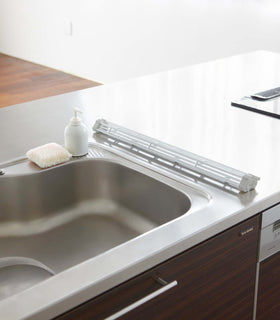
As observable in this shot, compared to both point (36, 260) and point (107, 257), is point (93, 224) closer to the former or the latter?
point (36, 260)

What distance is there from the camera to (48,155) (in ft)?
4.51

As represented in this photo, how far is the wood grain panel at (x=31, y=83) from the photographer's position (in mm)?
5133

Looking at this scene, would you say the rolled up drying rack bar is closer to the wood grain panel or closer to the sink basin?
the sink basin

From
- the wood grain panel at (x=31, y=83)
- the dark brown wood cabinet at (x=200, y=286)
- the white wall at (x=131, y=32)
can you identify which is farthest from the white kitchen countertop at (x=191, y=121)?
the wood grain panel at (x=31, y=83)

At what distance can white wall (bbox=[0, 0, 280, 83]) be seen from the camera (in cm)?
395

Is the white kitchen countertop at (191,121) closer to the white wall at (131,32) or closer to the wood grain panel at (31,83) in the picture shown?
the white wall at (131,32)

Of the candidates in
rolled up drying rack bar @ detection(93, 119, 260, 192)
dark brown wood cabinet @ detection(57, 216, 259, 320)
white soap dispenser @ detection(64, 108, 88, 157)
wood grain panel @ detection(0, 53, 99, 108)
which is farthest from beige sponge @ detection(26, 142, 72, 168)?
wood grain panel @ detection(0, 53, 99, 108)

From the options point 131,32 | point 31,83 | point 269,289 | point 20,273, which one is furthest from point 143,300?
point 31,83

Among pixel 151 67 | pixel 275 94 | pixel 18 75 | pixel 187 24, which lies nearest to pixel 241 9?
pixel 187 24

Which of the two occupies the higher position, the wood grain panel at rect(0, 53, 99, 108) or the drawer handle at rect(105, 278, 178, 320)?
the drawer handle at rect(105, 278, 178, 320)

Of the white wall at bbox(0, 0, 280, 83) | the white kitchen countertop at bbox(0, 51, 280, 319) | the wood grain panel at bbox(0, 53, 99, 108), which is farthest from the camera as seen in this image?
the wood grain panel at bbox(0, 53, 99, 108)

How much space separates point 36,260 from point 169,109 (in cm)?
71

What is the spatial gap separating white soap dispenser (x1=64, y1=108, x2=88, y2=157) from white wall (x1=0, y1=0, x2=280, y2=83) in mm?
2647

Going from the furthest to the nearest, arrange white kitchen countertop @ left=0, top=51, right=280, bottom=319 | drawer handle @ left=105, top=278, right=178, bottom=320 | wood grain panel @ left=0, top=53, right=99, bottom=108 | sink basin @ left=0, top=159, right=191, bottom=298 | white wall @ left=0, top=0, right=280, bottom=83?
wood grain panel @ left=0, top=53, right=99, bottom=108 < white wall @ left=0, top=0, right=280, bottom=83 < sink basin @ left=0, top=159, right=191, bottom=298 < white kitchen countertop @ left=0, top=51, right=280, bottom=319 < drawer handle @ left=105, top=278, right=178, bottom=320
